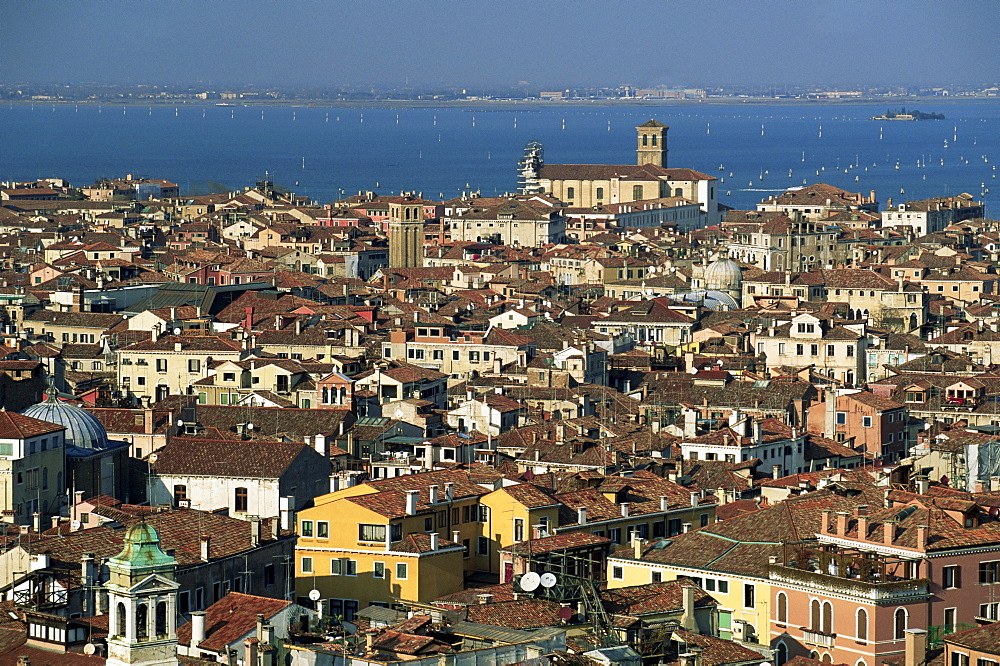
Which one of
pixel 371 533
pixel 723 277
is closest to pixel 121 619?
pixel 371 533

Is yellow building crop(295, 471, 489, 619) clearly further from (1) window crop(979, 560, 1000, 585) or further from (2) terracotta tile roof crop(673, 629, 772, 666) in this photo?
(1) window crop(979, 560, 1000, 585)

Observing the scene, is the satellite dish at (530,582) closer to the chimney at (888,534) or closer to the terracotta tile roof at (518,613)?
the terracotta tile roof at (518,613)

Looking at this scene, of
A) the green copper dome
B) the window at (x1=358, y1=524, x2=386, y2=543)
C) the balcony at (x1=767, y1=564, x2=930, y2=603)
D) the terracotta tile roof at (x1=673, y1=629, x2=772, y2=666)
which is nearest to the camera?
the green copper dome

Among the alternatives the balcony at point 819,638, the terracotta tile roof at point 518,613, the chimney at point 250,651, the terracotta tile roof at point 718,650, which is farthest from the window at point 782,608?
the chimney at point 250,651

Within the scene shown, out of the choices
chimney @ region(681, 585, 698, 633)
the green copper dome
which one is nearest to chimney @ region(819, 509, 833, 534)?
chimney @ region(681, 585, 698, 633)

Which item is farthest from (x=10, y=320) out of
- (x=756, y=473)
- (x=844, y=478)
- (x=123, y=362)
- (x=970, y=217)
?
(x=970, y=217)
